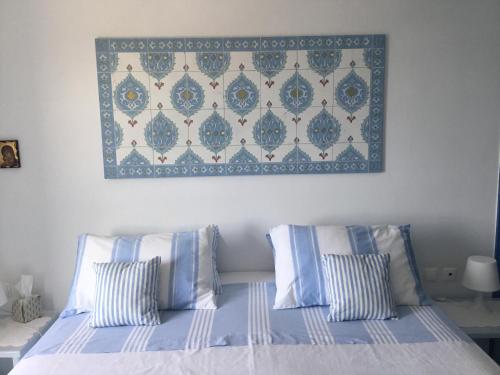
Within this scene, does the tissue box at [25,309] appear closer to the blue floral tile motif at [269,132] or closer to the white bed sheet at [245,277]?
the white bed sheet at [245,277]

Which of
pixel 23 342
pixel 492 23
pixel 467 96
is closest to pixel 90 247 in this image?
pixel 23 342

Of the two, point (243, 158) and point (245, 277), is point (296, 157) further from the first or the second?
point (245, 277)

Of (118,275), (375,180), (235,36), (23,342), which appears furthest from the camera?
(375,180)

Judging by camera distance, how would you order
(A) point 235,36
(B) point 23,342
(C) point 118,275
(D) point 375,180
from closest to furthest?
(C) point 118,275 < (B) point 23,342 < (A) point 235,36 < (D) point 375,180

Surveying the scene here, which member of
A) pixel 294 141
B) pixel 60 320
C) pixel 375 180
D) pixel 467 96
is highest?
pixel 467 96

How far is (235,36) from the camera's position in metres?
2.23

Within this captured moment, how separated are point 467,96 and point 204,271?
1.72m

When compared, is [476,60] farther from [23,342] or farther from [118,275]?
[23,342]

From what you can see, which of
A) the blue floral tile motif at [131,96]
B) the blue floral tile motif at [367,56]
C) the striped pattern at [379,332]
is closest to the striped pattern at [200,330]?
the striped pattern at [379,332]

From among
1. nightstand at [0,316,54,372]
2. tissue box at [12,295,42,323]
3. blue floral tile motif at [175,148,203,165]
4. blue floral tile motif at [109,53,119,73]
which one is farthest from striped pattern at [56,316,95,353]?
blue floral tile motif at [109,53,119,73]

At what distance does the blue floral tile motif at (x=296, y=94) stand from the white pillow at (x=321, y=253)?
26.2 inches

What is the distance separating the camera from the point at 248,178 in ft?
7.74

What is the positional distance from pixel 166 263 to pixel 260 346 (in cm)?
65

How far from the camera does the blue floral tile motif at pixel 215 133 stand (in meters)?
2.29
